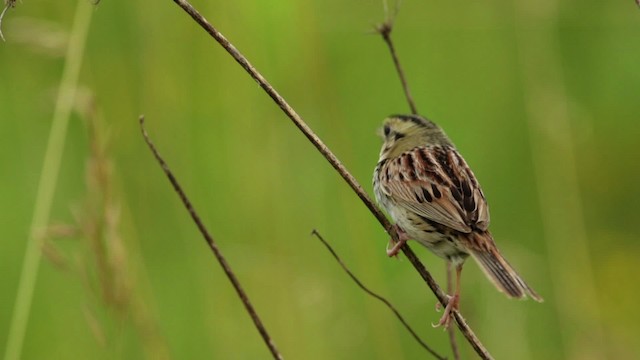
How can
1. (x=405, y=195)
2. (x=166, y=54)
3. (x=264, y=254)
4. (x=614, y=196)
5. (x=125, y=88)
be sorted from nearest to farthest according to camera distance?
(x=405, y=195) < (x=264, y=254) < (x=166, y=54) < (x=125, y=88) < (x=614, y=196)

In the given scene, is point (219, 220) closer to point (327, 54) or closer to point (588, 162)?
point (327, 54)

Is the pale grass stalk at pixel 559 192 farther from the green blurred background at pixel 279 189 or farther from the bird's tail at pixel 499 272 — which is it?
the bird's tail at pixel 499 272

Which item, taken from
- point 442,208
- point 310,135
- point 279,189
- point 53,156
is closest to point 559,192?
point 279,189

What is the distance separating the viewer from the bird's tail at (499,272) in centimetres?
347

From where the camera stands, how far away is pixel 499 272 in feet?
11.7

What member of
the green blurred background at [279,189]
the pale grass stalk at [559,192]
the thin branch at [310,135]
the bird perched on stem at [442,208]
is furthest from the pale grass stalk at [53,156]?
the pale grass stalk at [559,192]

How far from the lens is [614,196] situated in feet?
21.1

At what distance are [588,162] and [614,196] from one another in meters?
0.24

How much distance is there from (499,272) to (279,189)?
183cm

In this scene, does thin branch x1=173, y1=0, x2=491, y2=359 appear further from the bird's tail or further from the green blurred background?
the green blurred background

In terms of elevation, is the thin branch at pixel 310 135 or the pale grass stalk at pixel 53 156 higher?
the pale grass stalk at pixel 53 156

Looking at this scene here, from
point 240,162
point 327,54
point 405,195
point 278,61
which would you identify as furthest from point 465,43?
point 405,195

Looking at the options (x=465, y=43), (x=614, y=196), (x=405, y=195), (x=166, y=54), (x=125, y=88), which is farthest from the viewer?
(x=465, y=43)

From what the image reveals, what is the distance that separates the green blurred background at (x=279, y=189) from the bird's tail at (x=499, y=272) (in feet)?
3.66
